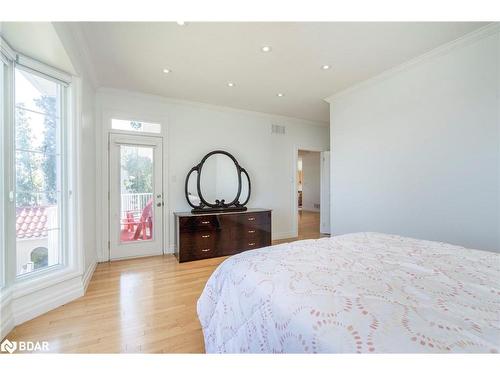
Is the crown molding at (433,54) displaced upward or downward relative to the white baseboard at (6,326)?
upward

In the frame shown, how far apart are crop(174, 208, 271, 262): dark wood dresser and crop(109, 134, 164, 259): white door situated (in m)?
0.41

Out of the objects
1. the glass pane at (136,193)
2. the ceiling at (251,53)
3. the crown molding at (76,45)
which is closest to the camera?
the crown molding at (76,45)

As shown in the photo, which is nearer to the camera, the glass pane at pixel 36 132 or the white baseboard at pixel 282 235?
the glass pane at pixel 36 132

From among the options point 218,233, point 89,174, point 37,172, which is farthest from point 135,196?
point 37,172

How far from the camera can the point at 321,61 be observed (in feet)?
8.55

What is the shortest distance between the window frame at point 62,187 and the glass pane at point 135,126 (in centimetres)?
114

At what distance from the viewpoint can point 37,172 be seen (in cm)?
207

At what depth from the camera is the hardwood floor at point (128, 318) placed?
159 centimetres

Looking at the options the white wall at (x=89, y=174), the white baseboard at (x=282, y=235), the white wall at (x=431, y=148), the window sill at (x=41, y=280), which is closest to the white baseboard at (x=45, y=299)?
the window sill at (x=41, y=280)

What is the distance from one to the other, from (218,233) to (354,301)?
9.40 feet

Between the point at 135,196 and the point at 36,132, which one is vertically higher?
the point at 36,132

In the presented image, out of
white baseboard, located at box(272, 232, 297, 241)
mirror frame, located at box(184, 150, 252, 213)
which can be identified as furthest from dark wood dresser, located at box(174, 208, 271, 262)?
white baseboard, located at box(272, 232, 297, 241)

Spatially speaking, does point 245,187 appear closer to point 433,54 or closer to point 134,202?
point 134,202

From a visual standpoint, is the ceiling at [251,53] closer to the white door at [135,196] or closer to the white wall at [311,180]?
the white door at [135,196]
